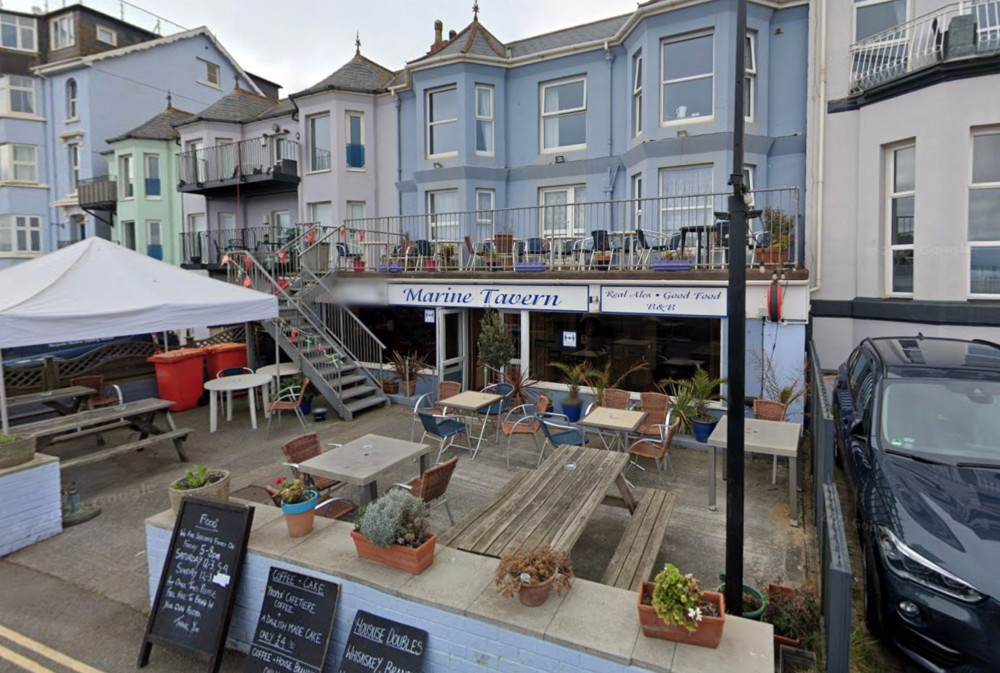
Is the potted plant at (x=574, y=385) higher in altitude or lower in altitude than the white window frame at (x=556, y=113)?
lower

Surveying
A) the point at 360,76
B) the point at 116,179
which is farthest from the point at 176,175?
the point at 360,76

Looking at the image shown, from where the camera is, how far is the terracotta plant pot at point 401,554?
3.52 metres

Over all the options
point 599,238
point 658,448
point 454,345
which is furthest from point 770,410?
point 454,345

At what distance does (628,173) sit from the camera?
13242 millimetres

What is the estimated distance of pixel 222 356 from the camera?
1286 cm

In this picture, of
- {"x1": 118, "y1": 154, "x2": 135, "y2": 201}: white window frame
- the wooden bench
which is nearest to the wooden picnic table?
the wooden bench

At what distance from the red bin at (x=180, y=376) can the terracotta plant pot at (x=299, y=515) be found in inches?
358

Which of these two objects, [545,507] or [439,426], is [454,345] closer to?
[439,426]

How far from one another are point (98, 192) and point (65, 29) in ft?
31.2

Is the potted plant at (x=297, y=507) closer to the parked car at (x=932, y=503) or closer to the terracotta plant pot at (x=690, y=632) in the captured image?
the terracotta plant pot at (x=690, y=632)

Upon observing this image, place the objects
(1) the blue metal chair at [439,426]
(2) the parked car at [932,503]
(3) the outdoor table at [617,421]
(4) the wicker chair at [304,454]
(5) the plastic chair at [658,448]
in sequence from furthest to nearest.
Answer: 1. (1) the blue metal chair at [439,426]
2. (3) the outdoor table at [617,421]
3. (5) the plastic chair at [658,448]
4. (4) the wicker chair at [304,454]
5. (2) the parked car at [932,503]

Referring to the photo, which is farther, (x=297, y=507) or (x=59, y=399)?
(x=59, y=399)

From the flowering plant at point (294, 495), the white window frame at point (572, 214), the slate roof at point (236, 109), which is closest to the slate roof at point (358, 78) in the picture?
the slate roof at point (236, 109)

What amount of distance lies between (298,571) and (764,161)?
11935 millimetres
